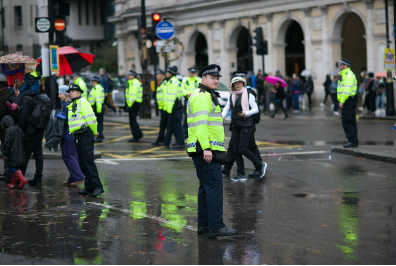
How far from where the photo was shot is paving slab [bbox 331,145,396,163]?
44.2 ft

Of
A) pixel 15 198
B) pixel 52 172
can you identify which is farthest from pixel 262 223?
pixel 52 172

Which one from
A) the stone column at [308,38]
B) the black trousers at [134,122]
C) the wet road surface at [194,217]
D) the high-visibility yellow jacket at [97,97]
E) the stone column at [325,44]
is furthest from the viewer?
the stone column at [308,38]

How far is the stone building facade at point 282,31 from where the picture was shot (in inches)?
1401

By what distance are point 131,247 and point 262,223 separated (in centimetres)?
174

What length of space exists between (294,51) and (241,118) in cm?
3433

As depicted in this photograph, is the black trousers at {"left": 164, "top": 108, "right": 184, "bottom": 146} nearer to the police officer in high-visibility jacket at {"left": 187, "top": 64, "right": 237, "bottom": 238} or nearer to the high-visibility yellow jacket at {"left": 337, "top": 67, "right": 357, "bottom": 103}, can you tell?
the high-visibility yellow jacket at {"left": 337, "top": 67, "right": 357, "bottom": 103}

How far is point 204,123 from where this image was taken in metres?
7.42

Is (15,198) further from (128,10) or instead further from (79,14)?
(79,14)

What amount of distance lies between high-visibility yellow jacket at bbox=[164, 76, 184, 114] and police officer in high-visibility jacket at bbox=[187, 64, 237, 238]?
366 inches

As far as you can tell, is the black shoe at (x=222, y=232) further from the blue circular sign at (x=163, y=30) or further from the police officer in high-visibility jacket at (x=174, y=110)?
the blue circular sign at (x=163, y=30)

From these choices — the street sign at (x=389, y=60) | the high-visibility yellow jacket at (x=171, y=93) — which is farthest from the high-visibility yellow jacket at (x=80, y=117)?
the street sign at (x=389, y=60)

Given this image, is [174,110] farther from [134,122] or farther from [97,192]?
[97,192]

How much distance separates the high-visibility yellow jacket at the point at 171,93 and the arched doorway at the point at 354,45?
25995mm

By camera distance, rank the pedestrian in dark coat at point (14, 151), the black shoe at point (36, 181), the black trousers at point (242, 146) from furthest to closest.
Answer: the black trousers at point (242, 146) < the black shoe at point (36, 181) < the pedestrian in dark coat at point (14, 151)
